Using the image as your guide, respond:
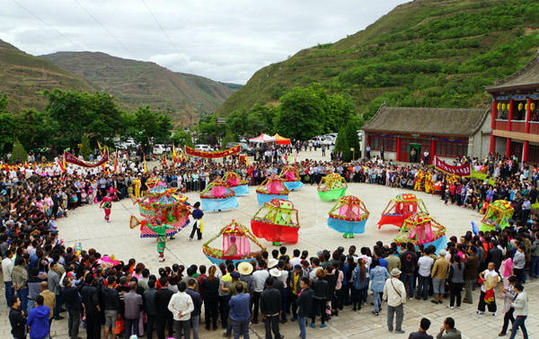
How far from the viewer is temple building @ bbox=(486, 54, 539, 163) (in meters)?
26.2

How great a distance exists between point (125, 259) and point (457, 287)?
9.90 m

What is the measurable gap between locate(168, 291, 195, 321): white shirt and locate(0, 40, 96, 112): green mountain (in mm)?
73652

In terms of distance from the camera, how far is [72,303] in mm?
8680

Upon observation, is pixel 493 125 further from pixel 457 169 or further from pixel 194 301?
pixel 194 301

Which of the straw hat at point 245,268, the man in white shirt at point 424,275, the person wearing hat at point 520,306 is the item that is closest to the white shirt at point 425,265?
the man in white shirt at point 424,275

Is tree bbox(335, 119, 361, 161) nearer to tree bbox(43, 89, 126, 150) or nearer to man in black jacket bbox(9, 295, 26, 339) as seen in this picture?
tree bbox(43, 89, 126, 150)

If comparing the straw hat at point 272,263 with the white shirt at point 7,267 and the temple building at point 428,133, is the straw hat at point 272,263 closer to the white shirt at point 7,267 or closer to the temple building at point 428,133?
the white shirt at point 7,267

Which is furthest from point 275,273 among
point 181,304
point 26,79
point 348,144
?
point 26,79

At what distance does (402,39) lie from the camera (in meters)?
103

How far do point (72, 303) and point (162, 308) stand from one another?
6.18ft

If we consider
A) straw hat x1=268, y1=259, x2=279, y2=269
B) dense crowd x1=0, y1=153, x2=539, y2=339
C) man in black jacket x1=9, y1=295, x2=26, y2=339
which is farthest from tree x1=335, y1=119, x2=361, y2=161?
man in black jacket x1=9, y1=295, x2=26, y2=339

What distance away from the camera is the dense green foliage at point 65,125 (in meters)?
37.8

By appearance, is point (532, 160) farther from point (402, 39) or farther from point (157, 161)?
point (402, 39)

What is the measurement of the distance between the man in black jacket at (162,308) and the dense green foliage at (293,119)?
41.0 meters
